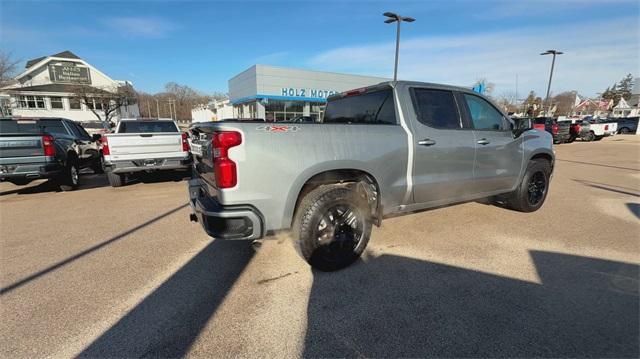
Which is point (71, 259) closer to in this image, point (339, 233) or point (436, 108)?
point (339, 233)

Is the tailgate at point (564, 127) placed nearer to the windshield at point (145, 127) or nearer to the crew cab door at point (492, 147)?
the crew cab door at point (492, 147)

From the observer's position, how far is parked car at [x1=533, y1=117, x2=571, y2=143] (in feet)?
64.0

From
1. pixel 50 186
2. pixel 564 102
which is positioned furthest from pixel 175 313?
pixel 564 102

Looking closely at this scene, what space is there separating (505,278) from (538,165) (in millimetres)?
2920

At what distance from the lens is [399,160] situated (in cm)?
346

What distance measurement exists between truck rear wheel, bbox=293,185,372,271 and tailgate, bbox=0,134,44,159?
6.65 meters

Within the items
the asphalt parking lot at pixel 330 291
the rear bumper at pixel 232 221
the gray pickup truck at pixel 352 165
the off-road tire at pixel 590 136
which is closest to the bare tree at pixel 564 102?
the off-road tire at pixel 590 136

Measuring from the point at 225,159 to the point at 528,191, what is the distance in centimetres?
490

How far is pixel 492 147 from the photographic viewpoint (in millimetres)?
4305

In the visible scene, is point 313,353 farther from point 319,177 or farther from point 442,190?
point 442,190

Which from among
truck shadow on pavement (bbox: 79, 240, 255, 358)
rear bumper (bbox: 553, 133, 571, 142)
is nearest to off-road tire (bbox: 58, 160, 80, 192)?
truck shadow on pavement (bbox: 79, 240, 255, 358)

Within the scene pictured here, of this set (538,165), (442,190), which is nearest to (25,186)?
(442,190)

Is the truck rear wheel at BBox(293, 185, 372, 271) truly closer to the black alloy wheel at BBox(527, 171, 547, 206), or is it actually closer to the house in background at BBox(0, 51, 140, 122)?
the black alloy wheel at BBox(527, 171, 547, 206)

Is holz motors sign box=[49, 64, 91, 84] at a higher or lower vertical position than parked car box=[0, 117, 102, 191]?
higher
